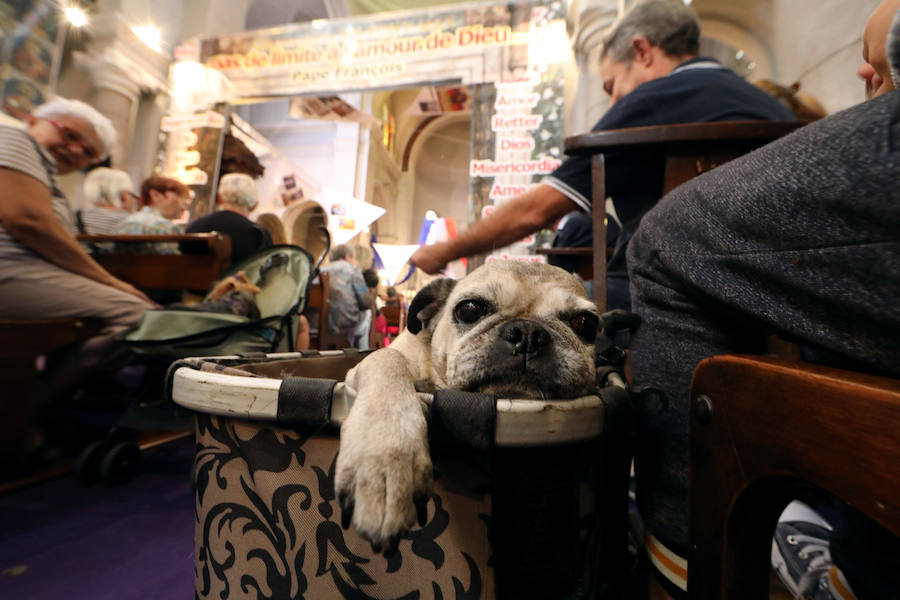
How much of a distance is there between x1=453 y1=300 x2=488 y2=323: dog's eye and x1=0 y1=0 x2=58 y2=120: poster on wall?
7.10m

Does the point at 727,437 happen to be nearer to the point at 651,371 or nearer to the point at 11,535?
the point at 651,371

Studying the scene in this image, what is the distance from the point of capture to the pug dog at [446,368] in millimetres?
595

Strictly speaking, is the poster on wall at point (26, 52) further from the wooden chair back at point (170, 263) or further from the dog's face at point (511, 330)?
the dog's face at point (511, 330)

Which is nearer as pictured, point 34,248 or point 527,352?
point 527,352

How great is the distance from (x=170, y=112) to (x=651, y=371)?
9201 millimetres

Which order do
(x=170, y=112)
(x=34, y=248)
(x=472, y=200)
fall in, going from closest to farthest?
1. (x=34, y=248)
2. (x=472, y=200)
3. (x=170, y=112)

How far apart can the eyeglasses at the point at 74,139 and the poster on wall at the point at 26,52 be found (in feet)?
13.4

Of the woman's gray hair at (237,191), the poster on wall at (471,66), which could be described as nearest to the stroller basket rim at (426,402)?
the woman's gray hair at (237,191)

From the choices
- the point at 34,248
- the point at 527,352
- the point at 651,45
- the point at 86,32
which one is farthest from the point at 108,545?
the point at 86,32

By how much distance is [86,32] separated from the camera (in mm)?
5992

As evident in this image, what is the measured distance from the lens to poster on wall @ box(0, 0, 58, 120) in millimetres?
4789

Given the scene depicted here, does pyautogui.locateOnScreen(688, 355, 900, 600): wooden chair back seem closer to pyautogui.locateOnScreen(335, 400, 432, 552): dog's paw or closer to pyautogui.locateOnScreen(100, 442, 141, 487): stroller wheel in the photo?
pyautogui.locateOnScreen(335, 400, 432, 552): dog's paw

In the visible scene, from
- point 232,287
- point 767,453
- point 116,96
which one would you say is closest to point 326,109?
point 116,96

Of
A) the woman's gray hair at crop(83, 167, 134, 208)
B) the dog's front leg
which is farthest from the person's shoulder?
the dog's front leg
